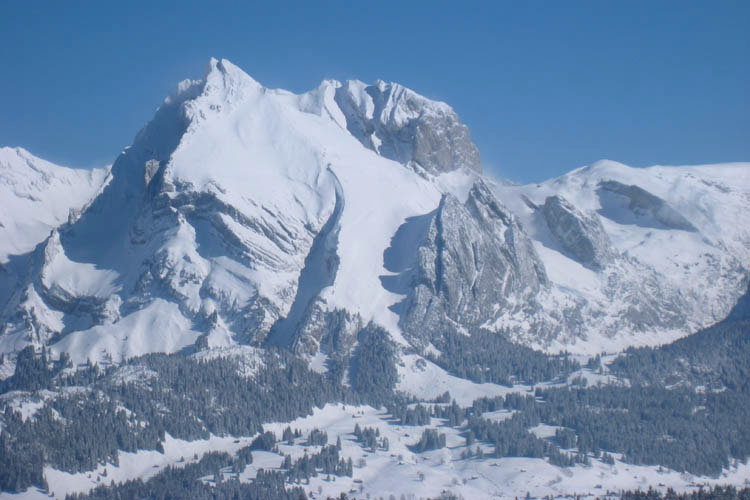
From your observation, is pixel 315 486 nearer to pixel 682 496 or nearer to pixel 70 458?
pixel 70 458

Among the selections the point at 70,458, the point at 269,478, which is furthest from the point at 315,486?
the point at 70,458

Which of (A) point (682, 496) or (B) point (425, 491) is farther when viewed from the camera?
(B) point (425, 491)

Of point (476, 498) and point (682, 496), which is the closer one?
point (682, 496)

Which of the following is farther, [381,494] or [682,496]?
[381,494]

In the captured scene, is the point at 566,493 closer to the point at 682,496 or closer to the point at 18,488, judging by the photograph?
the point at 682,496

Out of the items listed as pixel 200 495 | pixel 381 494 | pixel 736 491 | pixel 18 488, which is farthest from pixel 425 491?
pixel 18 488

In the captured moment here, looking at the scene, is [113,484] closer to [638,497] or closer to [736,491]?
[638,497]

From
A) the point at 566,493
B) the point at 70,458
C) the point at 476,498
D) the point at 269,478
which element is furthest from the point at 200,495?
the point at 566,493
